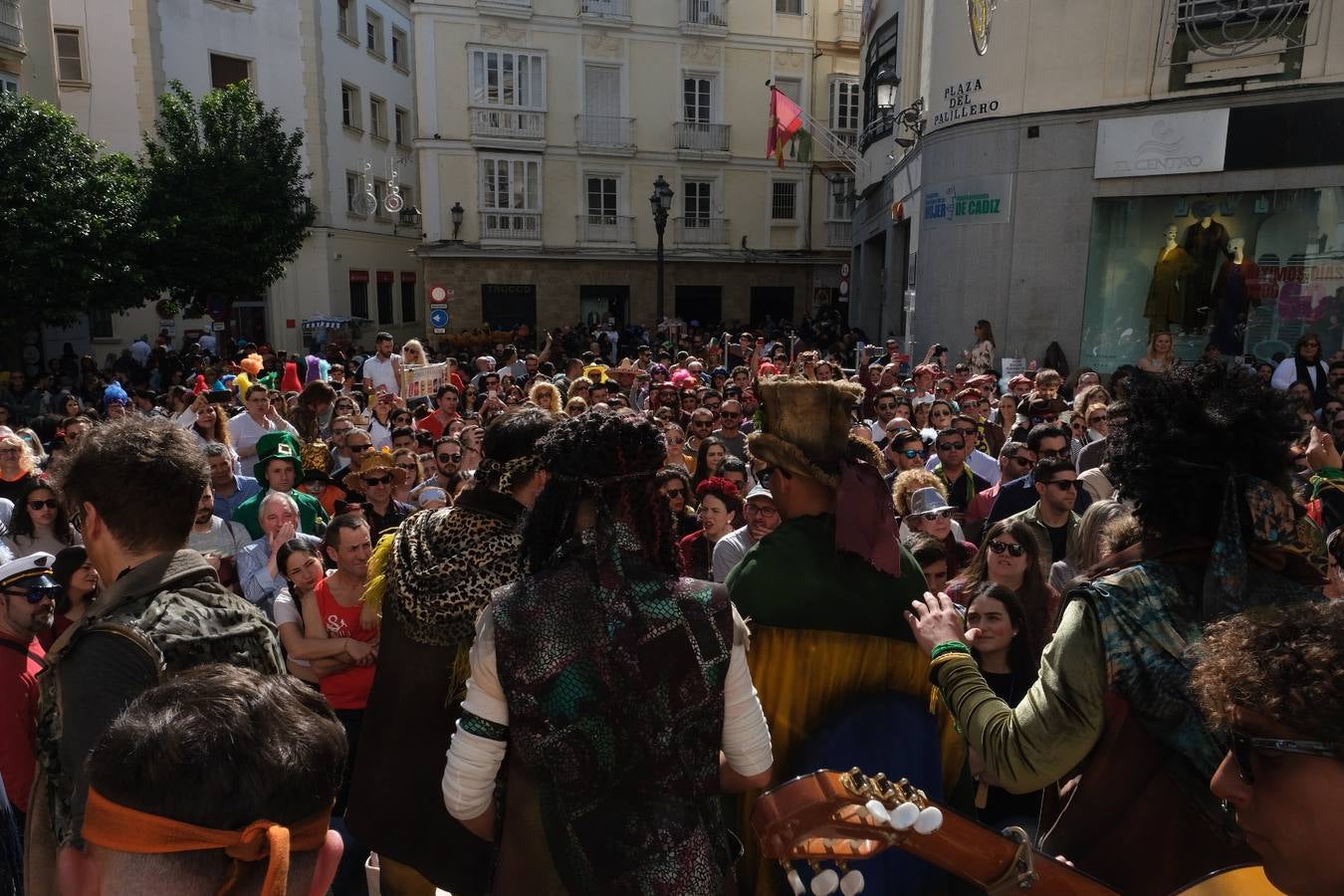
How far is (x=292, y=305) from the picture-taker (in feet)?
93.4

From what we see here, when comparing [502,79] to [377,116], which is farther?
[377,116]

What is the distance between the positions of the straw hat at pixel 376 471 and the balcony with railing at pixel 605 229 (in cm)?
2633

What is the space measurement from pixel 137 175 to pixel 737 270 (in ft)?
63.7

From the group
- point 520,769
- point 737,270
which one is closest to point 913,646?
point 520,769

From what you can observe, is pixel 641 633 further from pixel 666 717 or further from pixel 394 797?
pixel 394 797

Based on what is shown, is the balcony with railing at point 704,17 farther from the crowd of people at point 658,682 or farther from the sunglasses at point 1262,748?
the sunglasses at point 1262,748

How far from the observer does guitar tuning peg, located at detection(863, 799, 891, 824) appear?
67.5 inches

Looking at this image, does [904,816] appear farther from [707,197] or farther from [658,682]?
[707,197]

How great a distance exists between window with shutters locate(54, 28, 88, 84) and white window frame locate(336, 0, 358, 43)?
765 cm

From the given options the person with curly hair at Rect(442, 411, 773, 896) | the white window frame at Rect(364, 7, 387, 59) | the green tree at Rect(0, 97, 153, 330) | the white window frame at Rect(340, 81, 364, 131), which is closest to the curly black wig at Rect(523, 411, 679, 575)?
the person with curly hair at Rect(442, 411, 773, 896)

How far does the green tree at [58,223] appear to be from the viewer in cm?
1661

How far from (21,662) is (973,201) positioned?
14.8 metres

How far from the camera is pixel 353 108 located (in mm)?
31578

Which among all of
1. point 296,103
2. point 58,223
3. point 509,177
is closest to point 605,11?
point 509,177
